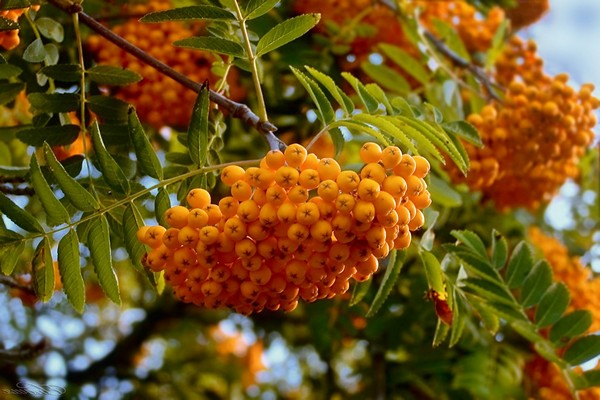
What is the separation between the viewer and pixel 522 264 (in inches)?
96.2

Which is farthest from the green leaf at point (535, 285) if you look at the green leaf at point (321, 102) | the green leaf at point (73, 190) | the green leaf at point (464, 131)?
the green leaf at point (73, 190)

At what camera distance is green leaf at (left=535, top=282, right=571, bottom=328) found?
2475mm

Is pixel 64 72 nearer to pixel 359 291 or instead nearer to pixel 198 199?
pixel 198 199

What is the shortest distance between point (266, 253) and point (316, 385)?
3.05m

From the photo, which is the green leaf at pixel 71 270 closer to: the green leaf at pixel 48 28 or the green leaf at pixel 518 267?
the green leaf at pixel 48 28

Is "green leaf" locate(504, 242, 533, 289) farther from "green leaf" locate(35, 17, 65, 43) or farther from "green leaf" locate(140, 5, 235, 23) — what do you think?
"green leaf" locate(35, 17, 65, 43)

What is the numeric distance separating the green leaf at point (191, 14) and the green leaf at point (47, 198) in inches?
15.4

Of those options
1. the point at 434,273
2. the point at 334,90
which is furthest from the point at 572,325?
the point at 334,90

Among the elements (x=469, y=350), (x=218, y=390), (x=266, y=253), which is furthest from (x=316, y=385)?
(x=266, y=253)

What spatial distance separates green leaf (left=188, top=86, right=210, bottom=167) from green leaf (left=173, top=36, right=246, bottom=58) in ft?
0.41

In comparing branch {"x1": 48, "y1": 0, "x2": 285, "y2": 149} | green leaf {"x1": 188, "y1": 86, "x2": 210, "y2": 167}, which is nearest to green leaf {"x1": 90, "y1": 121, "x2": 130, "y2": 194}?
green leaf {"x1": 188, "y1": 86, "x2": 210, "y2": 167}

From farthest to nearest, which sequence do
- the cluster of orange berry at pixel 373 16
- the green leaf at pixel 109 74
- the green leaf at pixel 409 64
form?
the cluster of orange berry at pixel 373 16
the green leaf at pixel 409 64
the green leaf at pixel 109 74

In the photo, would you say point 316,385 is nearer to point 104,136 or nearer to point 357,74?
point 357,74

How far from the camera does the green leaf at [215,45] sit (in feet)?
5.77
